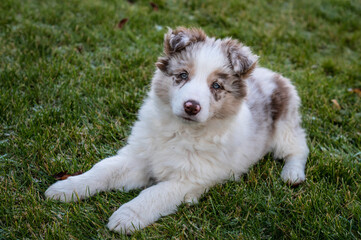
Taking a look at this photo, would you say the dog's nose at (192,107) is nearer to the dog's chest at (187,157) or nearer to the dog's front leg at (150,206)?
the dog's chest at (187,157)

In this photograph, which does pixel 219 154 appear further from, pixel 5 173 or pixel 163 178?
pixel 5 173

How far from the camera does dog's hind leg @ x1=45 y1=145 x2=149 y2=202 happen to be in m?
2.78

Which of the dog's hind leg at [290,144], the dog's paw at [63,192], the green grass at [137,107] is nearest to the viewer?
the green grass at [137,107]

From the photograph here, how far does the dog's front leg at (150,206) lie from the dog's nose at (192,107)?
25.4 inches

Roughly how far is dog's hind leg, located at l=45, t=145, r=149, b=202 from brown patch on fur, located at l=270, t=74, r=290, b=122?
1456 millimetres

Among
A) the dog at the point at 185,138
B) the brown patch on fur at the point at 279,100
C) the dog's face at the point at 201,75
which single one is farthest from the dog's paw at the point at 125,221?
the brown patch on fur at the point at 279,100

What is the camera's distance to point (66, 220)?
2566mm

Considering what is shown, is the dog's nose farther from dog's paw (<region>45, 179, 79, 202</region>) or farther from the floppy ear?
dog's paw (<region>45, 179, 79, 202</region>)

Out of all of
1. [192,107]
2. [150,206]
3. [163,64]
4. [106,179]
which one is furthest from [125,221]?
[163,64]

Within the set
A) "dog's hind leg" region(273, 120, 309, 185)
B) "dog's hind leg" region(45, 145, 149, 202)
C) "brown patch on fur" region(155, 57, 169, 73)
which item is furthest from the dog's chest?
"dog's hind leg" region(273, 120, 309, 185)

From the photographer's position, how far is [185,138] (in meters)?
2.95

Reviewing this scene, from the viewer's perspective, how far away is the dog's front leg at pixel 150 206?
2.55 meters

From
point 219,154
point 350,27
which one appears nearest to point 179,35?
point 219,154

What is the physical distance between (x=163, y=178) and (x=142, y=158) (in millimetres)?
271
